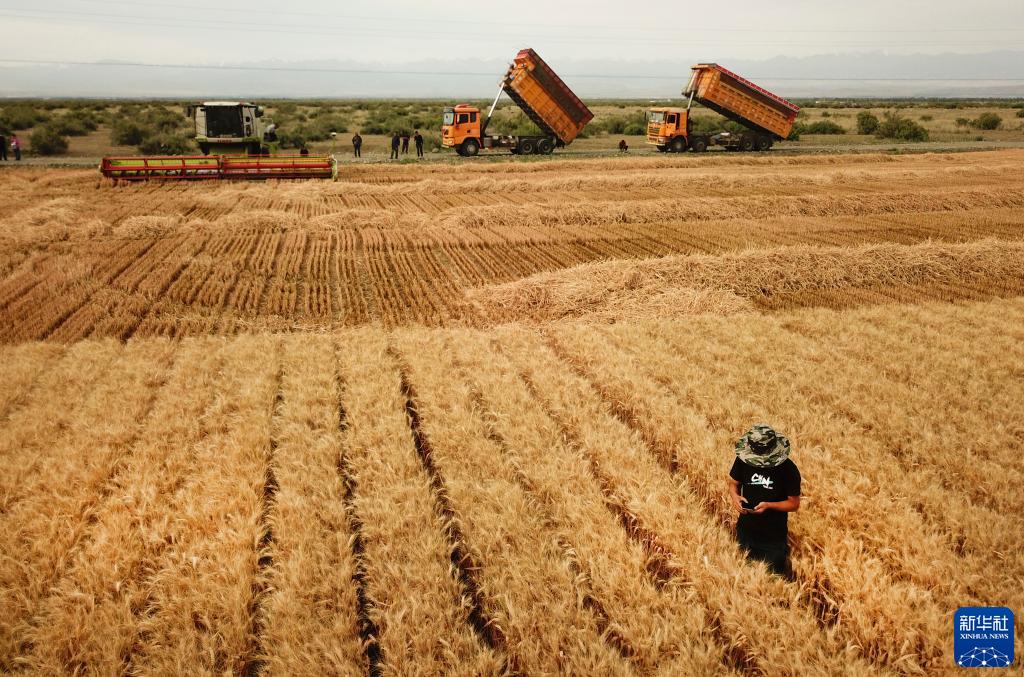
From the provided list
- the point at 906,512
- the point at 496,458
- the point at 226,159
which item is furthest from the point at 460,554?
the point at 226,159

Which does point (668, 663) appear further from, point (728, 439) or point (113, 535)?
point (113, 535)

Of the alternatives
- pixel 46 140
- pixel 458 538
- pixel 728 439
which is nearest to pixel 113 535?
pixel 458 538

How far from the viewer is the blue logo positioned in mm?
3768

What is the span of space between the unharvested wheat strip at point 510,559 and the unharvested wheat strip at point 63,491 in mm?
2877

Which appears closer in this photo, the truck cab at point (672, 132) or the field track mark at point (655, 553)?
the field track mark at point (655, 553)

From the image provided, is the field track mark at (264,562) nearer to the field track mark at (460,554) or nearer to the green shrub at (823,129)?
the field track mark at (460,554)

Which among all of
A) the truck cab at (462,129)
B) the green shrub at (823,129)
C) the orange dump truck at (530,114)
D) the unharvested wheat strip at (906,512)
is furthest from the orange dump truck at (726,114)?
the unharvested wheat strip at (906,512)

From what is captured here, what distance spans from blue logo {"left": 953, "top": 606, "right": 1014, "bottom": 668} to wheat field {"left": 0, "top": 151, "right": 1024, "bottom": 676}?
3.6 inches

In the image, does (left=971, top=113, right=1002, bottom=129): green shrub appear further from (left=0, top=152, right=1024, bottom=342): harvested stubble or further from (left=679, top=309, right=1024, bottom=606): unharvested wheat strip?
(left=679, top=309, right=1024, bottom=606): unharvested wheat strip

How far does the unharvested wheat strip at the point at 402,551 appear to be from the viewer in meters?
3.90

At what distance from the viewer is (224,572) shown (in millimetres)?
4500

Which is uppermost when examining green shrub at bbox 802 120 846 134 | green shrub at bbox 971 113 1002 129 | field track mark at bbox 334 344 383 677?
green shrub at bbox 971 113 1002 129

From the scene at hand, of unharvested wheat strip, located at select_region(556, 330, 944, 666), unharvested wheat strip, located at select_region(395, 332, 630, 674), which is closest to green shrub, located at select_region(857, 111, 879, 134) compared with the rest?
unharvested wheat strip, located at select_region(556, 330, 944, 666)

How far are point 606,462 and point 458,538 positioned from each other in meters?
1.65
